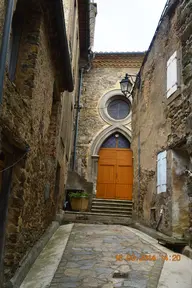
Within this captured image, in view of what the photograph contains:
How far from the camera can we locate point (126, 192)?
13750 mm

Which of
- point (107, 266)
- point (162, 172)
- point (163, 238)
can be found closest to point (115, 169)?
point (162, 172)

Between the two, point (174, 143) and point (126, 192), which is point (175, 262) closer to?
point (174, 143)

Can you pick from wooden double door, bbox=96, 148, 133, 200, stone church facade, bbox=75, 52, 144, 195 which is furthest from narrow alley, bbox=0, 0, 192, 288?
stone church facade, bbox=75, 52, 144, 195

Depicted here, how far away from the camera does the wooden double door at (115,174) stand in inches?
540

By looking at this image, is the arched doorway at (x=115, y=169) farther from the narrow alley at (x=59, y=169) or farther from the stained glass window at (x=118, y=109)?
the narrow alley at (x=59, y=169)

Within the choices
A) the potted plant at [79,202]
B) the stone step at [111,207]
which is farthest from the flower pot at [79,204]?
the stone step at [111,207]

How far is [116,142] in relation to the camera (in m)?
14.6

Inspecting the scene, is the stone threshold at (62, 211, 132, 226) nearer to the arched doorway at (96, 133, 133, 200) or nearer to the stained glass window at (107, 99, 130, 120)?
the arched doorway at (96, 133, 133, 200)

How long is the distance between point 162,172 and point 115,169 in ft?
25.6

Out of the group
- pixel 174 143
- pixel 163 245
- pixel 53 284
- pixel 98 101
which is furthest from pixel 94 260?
pixel 98 101

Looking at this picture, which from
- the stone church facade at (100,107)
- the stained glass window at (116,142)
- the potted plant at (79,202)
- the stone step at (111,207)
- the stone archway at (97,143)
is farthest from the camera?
the stained glass window at (116,142)

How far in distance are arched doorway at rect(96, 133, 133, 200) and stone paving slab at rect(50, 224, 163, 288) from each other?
294 inches

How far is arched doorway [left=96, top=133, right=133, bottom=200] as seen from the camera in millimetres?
13742

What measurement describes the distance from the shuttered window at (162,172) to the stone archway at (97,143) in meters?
7.29
